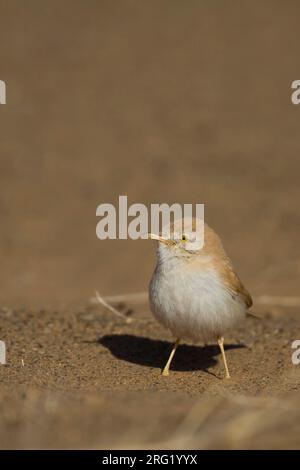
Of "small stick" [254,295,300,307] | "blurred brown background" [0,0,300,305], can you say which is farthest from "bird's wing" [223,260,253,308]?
"blurred brown background" [0,0,300,305]

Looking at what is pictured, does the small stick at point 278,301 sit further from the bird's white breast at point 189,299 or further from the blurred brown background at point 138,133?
the bird's white breast at point 189,299

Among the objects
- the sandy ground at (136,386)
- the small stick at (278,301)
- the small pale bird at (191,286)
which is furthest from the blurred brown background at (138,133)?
the small pale bird at (191,286)

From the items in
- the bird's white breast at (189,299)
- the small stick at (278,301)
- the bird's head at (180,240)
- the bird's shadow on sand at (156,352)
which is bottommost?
the bird's shadow on sand at (156,352)

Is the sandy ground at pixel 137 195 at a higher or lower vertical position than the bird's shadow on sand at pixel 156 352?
higher

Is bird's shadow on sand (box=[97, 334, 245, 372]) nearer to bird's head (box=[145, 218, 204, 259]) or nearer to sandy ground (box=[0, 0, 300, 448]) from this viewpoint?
sandy ground (box=[0, 0, 300, 448])

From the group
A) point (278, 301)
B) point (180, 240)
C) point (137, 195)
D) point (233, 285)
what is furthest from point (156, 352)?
point (137, 195)

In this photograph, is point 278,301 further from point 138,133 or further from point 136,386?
point 138,133

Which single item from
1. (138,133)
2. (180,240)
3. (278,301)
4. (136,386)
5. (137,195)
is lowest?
(136,386)
